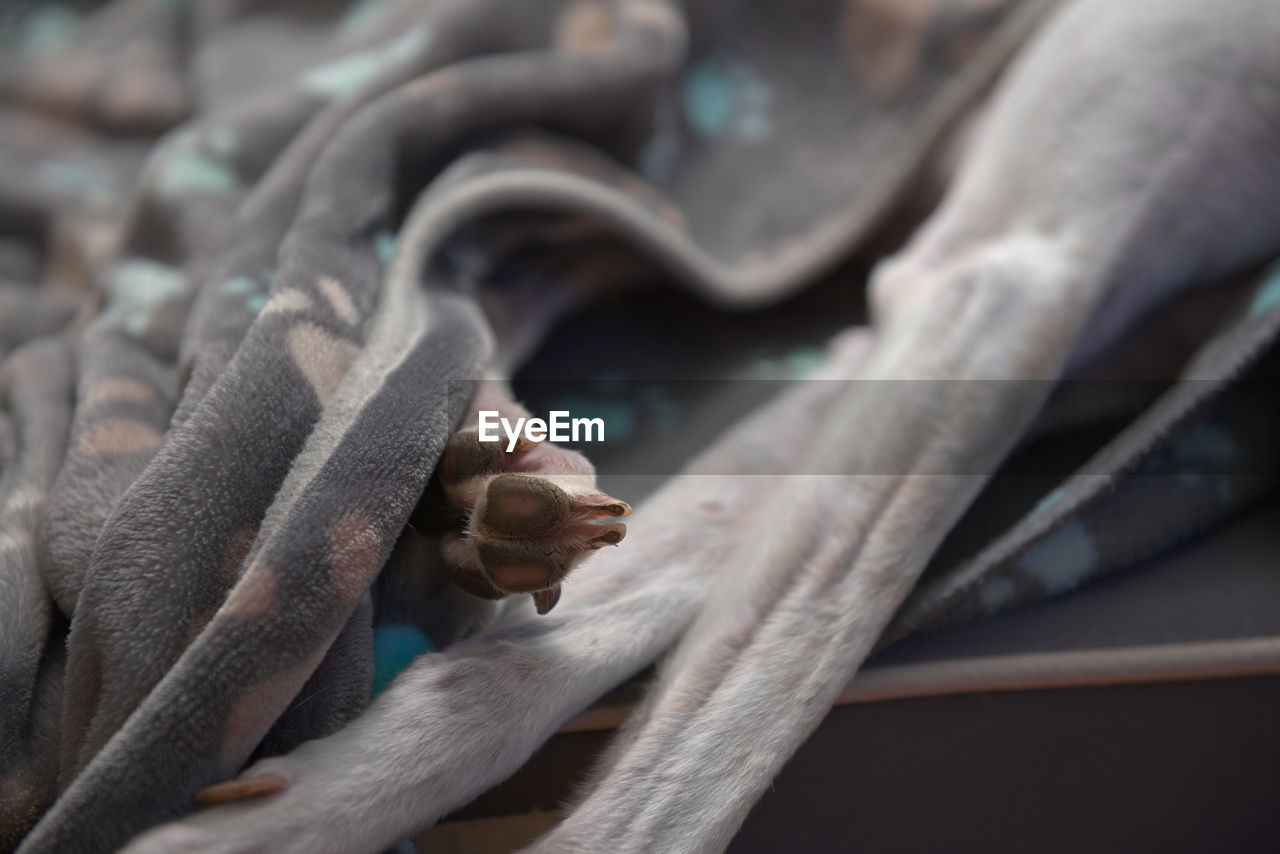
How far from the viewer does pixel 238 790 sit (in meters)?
0.39

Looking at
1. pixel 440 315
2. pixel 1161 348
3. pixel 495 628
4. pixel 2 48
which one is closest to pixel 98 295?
pixel 440 315

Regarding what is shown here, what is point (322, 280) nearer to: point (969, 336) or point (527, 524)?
point (527, 524)

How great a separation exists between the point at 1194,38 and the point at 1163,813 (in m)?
0.54

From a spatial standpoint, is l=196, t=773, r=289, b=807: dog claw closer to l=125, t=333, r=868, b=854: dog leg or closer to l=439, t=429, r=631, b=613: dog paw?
l=125, t=333, r=868, b=854: dog leg

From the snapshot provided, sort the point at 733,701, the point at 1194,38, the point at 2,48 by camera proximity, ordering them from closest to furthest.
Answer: the point at 733,701 < the point at 1194,38 < the point at 2,48

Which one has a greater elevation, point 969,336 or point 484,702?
point 969,336

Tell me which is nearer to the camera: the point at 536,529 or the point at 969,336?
the point at 536,529

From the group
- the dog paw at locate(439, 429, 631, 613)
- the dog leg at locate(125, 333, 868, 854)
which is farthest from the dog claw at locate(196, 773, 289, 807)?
the dog paw at locate(439, 429, 631, 613)

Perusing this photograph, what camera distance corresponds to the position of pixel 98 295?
70 centimetres

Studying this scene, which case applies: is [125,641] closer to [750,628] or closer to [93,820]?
[93,820]

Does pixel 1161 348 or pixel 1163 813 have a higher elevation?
pixel 1161 348

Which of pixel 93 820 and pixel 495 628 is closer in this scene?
pixel 93 820

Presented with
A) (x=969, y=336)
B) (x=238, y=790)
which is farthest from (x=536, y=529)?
(x=969, y=336)

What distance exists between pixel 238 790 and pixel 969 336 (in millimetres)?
490
